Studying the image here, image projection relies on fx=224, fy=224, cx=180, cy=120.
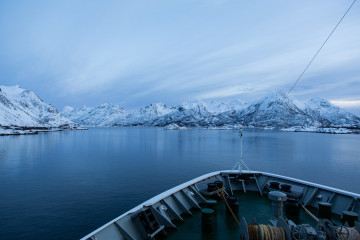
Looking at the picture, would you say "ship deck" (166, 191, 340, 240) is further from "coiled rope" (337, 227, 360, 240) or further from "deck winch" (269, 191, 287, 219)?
"coiled rope" (337, 227, 360, 240)

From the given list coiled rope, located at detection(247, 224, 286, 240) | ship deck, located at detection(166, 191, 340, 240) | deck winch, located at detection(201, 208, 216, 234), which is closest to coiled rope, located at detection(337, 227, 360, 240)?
coiled rope, located at detection(247, 224, 286, 240)

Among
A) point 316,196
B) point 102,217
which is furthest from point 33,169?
point 316,196

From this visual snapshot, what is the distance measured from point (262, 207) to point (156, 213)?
5.27 metres

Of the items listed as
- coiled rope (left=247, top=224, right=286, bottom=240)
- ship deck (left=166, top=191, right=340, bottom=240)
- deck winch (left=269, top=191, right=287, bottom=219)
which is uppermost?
deck winch (left=269, top=191, right=287, bottom=219)

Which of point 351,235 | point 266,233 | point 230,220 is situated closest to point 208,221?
point 230,220

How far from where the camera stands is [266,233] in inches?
242

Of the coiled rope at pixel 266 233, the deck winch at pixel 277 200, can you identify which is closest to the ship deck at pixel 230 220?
the coiled rope at pixel 266 233

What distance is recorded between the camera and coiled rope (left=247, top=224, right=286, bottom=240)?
6.11 metres

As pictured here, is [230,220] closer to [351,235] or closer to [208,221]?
[208,221]

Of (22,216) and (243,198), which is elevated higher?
(243,198)

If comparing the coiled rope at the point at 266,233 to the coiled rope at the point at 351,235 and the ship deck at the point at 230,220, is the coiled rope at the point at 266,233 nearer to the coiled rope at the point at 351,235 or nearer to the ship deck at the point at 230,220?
the ship deck at the point at 230,220

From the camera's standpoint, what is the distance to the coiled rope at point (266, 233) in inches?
241

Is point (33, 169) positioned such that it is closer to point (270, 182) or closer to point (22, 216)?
point (22, 216)

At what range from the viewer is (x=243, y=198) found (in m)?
11.4
